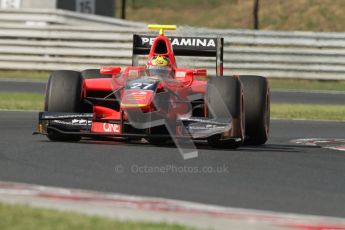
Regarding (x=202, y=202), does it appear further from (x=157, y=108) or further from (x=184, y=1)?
(x=184, y=1)

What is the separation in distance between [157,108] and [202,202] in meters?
3.93

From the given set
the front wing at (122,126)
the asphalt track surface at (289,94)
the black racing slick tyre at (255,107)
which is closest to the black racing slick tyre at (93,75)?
the front wing at (122,126)

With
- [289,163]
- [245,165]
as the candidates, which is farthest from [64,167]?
[289,163]

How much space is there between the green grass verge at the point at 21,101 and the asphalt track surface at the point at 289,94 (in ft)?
3.81

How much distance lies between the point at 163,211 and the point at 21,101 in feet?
43.3

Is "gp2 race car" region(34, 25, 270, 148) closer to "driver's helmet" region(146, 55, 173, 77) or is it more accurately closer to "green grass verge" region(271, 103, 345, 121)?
"driver's helmet" region(146, 55, 173, 77)

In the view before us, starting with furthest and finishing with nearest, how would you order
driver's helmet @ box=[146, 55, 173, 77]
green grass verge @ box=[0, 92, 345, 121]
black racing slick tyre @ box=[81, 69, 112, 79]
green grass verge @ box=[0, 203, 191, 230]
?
green grass verge @ box=[0, 92, 345, 121]
black racing slick tyre @ box=[81, 69, 112, 79]
driver's helmet @ box=[146, 55, 173, 77]
green grass verge @ box=[0, 203, 191, 230]

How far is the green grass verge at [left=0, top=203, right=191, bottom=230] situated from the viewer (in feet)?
19.6

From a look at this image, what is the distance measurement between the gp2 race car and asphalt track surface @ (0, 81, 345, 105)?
9659mm

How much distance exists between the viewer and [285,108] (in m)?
19.9

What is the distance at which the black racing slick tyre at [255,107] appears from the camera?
12.1m

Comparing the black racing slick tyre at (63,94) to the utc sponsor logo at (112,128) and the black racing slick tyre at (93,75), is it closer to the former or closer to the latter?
the utc sponsor logo at (112,128)

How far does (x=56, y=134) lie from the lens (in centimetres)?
1155

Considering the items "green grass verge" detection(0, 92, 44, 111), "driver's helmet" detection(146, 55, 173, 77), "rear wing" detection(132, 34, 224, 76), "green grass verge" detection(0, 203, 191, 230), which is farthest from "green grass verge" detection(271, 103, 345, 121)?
"green grass verge" detection(0, 203, 191, 230)
